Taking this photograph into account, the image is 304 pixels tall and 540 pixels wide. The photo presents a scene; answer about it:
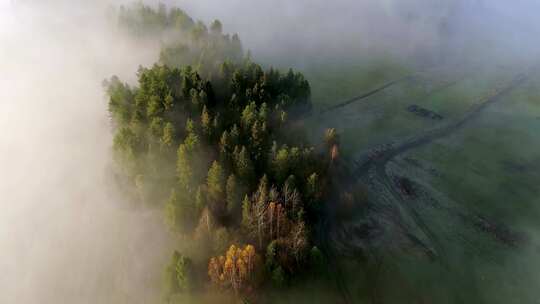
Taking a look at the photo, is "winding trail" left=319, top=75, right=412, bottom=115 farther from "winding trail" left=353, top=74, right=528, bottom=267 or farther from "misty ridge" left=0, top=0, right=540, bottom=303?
"winding trail" left=353, top=74, right=528, bottom=267

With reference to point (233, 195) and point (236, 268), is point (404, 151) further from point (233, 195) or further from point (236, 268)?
point (236, 268)

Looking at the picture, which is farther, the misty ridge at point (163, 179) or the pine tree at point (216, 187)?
the pine tree at point (216, 187)

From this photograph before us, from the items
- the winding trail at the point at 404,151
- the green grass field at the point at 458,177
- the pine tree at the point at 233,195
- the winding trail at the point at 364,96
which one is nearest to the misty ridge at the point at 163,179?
the pine tree at the point at 233,195

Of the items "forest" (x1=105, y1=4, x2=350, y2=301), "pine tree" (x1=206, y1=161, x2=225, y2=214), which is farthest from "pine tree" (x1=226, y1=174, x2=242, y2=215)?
"pine tree" (x1=206, y1=161, x2=225, y2=214)

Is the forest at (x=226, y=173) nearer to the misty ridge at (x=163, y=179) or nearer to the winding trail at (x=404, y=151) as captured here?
the misty ridge at (x=163, y=179)

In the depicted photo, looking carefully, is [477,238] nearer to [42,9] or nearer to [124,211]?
Result: [124,211]

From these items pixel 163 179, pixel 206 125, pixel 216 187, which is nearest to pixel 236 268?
pixel 216 187
